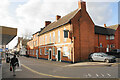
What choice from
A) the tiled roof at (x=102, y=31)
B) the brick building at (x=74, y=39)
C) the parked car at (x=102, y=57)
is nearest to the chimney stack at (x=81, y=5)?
the brick building at (x=74, y=39)

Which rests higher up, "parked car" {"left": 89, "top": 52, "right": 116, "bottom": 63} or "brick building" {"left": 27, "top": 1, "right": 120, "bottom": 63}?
"brick building" {"left": 27, "top": 1, "right": 120, "bottom": 63}

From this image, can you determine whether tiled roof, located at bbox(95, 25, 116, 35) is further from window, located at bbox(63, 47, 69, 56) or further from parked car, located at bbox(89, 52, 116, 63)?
window, located at bbox(63, 47, 69, 56)

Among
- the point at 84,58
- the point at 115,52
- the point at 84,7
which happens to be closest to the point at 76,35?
the point at 84,58

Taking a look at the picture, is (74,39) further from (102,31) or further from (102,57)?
(102,31)

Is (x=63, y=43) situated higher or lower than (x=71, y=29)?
lower

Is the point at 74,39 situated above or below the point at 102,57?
above

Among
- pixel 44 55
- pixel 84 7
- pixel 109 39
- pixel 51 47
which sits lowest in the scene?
pixel 44 55

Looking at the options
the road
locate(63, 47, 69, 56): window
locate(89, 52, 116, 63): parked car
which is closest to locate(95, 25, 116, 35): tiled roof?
locate(89, 52, 116, 63): parked car

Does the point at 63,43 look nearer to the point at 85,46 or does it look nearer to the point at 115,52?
the point at 85,46

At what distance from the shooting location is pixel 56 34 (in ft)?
80.3

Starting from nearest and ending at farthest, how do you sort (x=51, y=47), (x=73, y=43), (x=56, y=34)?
(x=73, y=43) → (x=56, y=34) → (x=51, y=47)

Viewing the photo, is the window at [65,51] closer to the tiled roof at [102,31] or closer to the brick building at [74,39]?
the brick building at [74,39]

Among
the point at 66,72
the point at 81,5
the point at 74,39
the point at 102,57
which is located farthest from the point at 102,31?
the point at 66,72

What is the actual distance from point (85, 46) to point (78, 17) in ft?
18.2
